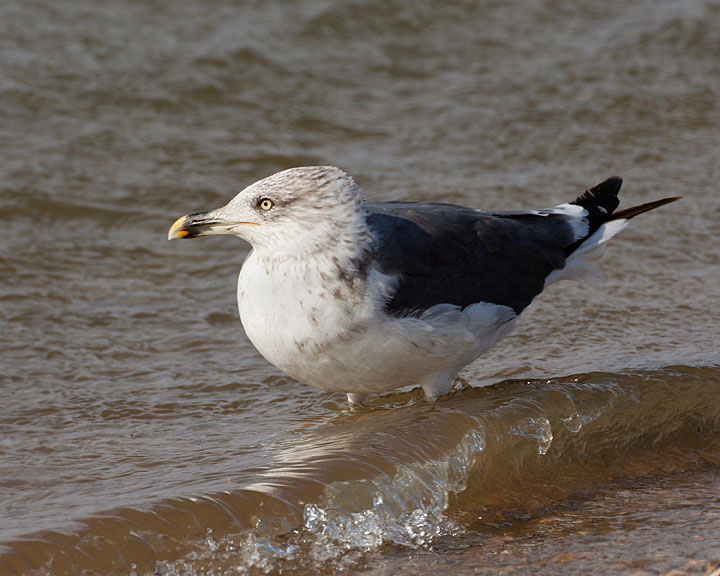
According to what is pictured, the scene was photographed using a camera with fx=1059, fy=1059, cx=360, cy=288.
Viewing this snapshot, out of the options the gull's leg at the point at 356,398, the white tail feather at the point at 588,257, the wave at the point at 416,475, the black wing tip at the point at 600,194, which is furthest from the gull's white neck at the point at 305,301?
the black wing tip at the point at 600,194

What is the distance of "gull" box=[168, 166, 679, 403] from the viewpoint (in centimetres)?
439

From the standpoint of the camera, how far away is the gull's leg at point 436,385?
484 centimetres

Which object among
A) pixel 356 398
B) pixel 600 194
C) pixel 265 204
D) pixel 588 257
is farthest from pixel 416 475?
pixel 600 194

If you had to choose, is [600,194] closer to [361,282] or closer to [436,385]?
[436,385]

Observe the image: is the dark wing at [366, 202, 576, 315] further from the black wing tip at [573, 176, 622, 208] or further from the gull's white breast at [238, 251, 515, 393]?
the black wing tip at [573, 176, 622, 208]

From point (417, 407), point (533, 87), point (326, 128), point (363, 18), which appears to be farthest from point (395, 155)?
point (417, 407)

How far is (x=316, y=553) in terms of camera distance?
368 centimetres

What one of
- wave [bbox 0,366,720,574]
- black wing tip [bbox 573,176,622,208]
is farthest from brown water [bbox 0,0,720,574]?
black wing tip [bbox 573,176,622,208]

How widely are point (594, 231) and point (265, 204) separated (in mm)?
1836

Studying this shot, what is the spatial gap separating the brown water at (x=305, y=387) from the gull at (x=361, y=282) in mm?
293

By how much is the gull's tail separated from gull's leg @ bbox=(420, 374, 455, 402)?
82cm

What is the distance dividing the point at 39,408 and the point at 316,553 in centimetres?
206

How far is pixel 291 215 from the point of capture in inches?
180

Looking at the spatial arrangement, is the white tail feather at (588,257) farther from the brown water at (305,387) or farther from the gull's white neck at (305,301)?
the gull's white neck at (305,301)
